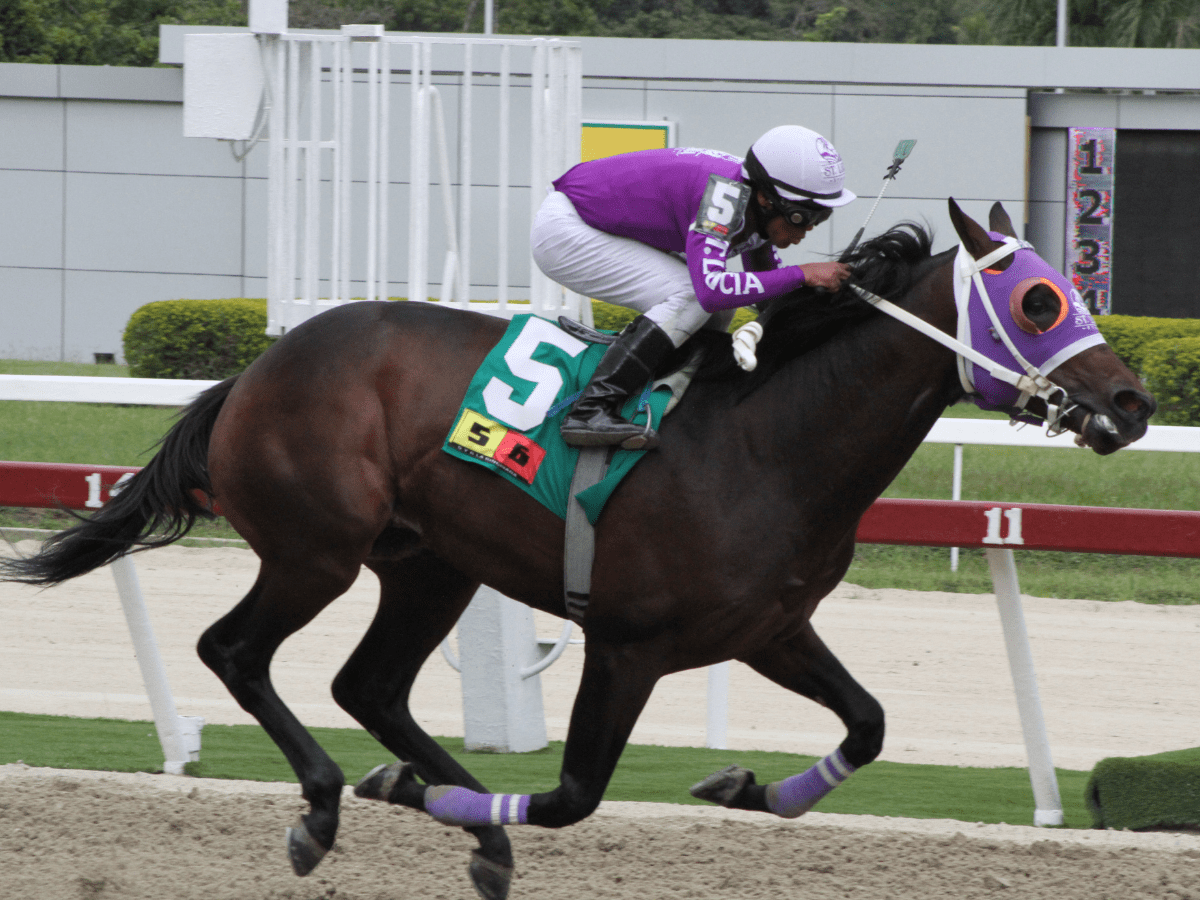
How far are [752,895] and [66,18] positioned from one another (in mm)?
21977

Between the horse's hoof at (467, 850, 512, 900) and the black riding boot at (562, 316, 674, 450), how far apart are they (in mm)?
977

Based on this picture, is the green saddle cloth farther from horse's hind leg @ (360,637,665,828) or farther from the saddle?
horse's hind leg @ (360,637,665,828)

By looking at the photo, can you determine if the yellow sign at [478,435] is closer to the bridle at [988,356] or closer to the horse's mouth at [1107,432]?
the bridle at [988,356]

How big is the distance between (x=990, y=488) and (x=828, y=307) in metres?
6.96

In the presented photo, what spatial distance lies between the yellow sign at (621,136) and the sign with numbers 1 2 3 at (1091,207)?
12.8 feet

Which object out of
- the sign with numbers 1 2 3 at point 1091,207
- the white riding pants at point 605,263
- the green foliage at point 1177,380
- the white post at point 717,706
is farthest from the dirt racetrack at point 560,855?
the sign with numbers 1 2 3 at point 1091,207

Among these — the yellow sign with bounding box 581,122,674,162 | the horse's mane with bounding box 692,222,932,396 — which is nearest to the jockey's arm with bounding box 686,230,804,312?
the horse's mane with bounding box 692,222,932,396

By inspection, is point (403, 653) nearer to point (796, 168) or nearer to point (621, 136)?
point (796, 168)

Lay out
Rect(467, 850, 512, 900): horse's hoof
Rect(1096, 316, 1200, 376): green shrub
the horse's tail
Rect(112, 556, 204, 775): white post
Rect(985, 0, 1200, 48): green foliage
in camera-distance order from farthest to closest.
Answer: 1. Rect(985, 0, 1200, 48): green foliage
2. Rect(1096, 316, 1200, 376): green shrub
3. Rect(112, 556, 204, 775): white post
4. the horse's tail
5. Rect(467, 850, 512, 900): horse's hoof

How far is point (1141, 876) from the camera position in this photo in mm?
3549

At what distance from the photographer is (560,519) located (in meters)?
3.19

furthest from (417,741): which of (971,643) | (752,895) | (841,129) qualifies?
(841,129)

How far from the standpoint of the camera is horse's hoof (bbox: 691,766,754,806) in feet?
11.4

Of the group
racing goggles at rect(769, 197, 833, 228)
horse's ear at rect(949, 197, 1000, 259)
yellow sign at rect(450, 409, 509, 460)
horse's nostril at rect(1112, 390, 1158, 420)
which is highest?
racing goggles at rect(769, 197, 833, 228)
